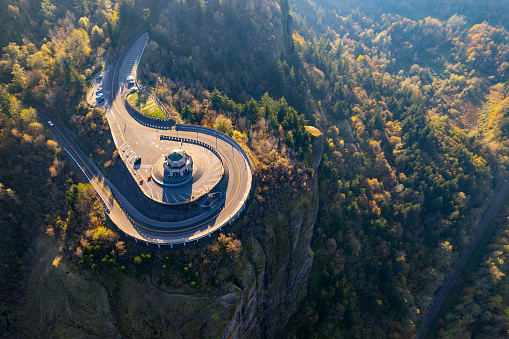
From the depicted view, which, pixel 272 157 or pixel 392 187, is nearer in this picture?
pixel 272 157

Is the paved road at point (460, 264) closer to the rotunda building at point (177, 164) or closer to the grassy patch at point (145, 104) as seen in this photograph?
the rotunda building at point (177, 164)

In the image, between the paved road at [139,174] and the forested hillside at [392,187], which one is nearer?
the paved road at [139,174]

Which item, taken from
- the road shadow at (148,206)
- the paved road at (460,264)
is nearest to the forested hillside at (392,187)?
the paved road at (460,264)

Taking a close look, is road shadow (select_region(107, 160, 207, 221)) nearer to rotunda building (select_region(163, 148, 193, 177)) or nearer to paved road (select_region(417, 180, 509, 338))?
rotunda building (select_region(163, 148, 193, 177))

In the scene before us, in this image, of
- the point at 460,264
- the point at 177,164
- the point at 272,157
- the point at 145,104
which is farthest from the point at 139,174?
the point at 460,264

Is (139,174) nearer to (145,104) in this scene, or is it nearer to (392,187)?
(145,104)

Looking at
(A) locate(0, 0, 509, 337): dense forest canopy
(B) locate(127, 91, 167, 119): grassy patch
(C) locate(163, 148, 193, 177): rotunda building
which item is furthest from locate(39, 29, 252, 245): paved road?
(C) locate(163, 148, 193, 177): rotunda building

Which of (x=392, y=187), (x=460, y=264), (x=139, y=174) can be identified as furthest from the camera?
(x=392, y=187)
